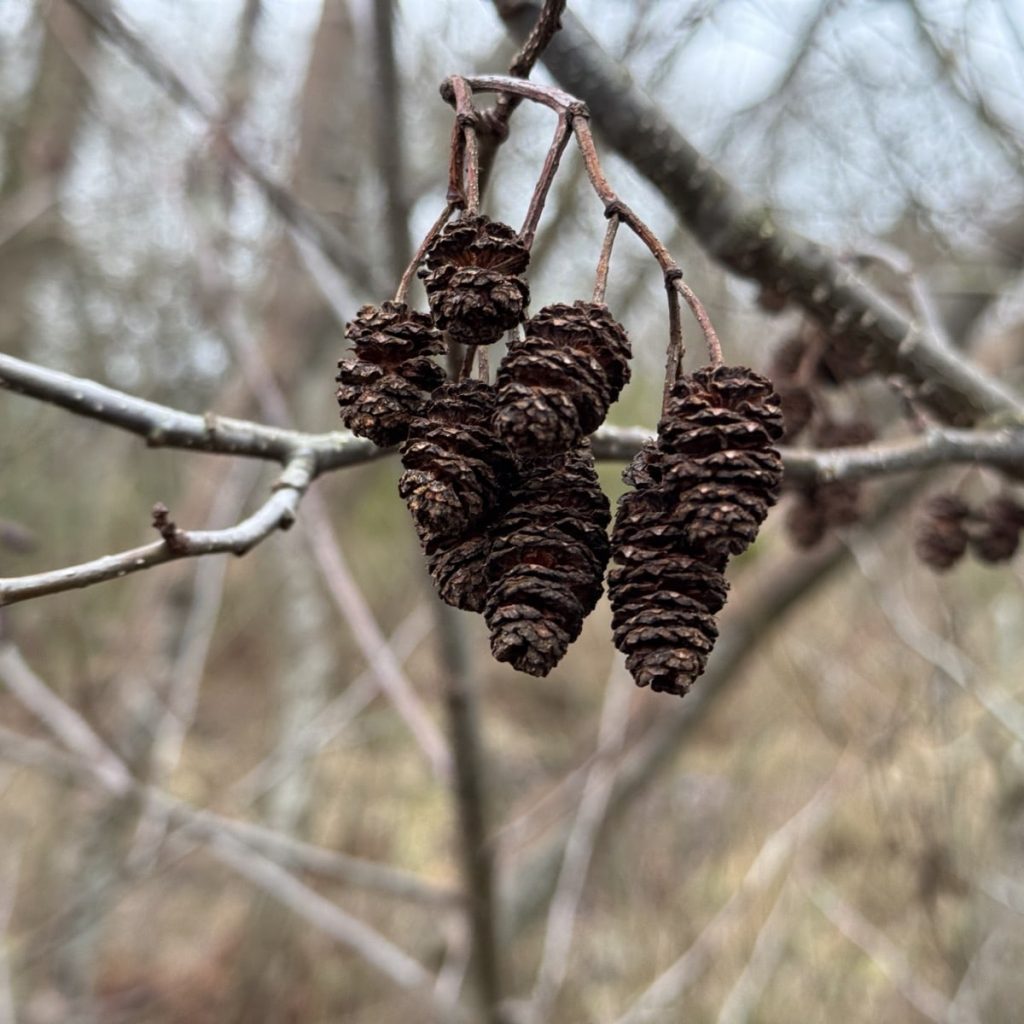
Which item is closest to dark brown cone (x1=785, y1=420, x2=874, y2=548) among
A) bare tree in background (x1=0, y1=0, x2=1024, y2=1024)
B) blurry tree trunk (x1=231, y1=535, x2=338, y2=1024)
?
bare tree in background (x1=0, y1=0, x2=1024, y2=1024)

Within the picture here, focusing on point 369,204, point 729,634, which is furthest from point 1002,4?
point 369,204

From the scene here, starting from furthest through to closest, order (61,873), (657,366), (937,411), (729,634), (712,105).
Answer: (657,366) < (61,873) < (712,105) < (729,634) < (937,411)

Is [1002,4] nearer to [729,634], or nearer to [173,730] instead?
[729,634]

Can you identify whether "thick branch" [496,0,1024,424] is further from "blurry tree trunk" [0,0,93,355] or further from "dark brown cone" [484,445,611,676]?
"blurry tree trunk" [0,0,93,355]

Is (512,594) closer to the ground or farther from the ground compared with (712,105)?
closer to the ground

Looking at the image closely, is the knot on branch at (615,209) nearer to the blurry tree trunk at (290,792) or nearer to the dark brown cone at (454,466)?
the dark brown cone at (454,466)

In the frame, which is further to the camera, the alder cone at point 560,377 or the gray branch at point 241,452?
the gray branch at point 241,452

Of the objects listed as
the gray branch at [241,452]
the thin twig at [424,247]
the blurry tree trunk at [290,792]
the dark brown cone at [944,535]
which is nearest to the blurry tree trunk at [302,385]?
the blurry tree trunk at [290,792]
